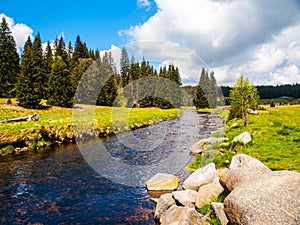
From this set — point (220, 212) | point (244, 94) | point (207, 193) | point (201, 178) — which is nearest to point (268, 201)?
point (220, 212)

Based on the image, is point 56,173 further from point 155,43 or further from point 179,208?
point 155,43

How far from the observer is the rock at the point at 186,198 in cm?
896

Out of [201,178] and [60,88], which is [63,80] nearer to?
[60,88]

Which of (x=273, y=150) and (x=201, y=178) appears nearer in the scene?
(x=201, y=178)

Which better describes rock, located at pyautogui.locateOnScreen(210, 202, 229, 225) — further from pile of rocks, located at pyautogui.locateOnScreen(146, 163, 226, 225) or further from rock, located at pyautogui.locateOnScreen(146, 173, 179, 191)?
rock, located at pyautogui.locateOnScreen(146, 173, 179, 191)

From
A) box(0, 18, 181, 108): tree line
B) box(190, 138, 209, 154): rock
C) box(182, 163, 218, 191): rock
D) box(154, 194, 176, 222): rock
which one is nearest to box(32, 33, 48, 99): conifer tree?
box(0, 18, 181, 108): tree line

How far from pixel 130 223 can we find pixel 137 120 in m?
28.9

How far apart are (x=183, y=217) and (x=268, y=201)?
2.90m

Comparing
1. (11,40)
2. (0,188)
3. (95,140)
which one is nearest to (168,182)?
(0,188)

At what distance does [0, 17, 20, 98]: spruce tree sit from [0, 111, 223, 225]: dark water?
41575 millimetres

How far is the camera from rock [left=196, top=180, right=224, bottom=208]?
27.8ft

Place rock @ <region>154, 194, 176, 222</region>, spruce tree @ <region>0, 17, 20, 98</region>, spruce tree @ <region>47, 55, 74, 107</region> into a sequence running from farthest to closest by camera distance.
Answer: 1. spruce tree @ <region>0, 17, 20, 98</region>
2. spruce tree @ <region>47, 55, 74, 107</region>
3. rock @ <region>154, 194, 176, 222</region>

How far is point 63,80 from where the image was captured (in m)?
52.4

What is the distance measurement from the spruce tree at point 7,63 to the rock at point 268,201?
2126 inches
